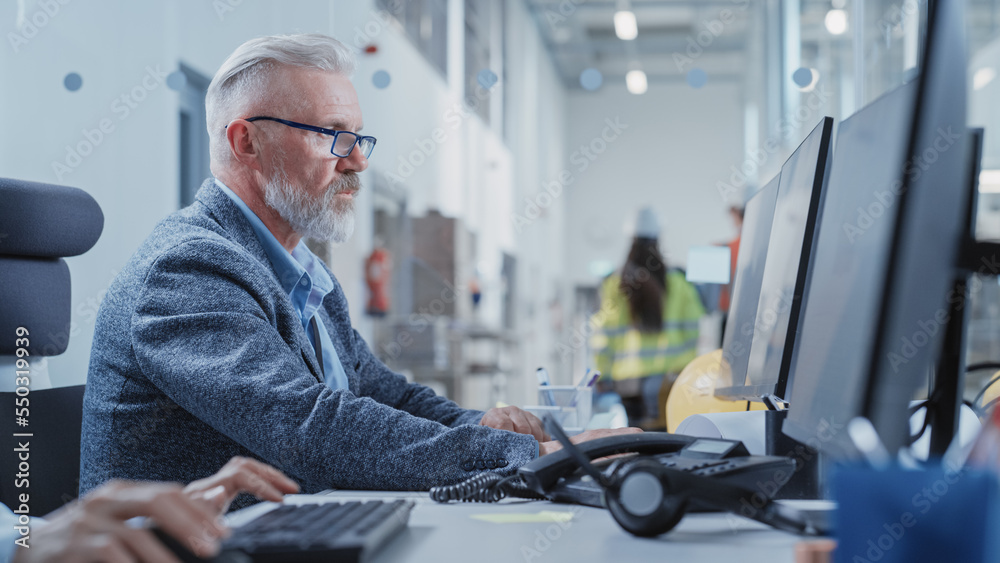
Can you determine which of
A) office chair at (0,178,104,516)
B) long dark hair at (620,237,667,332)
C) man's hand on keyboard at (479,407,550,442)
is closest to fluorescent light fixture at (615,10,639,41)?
long dark hair at (620,237,667,332)

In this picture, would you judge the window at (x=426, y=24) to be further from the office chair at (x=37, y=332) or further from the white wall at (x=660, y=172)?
the white wall at (x=660, y=172)

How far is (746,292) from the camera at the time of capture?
3.73 ft

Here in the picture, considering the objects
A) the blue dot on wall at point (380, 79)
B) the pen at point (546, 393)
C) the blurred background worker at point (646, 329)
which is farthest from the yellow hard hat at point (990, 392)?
the blurred background worker at point (646, 329)

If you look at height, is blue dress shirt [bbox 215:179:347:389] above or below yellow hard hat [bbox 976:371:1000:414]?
above

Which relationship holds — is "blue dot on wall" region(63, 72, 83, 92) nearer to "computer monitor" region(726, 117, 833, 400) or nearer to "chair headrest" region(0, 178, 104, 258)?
"chair headrest" region(0, 178, 104, 258)

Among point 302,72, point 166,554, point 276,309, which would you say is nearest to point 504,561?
point 166,554

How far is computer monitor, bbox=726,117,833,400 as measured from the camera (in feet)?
2.73

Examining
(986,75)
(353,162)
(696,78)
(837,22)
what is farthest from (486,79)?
(986,75)

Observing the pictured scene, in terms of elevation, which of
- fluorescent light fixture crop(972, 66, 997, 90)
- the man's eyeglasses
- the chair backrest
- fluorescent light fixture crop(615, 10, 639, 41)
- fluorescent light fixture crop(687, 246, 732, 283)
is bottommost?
the chair backrest

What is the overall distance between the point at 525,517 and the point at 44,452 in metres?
0.85

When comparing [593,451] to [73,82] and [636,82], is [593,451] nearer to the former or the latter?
[73,82]

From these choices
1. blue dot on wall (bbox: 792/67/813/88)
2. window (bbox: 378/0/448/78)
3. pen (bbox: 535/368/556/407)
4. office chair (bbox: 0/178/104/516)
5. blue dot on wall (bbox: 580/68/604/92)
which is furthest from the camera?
window (bbox: 378/0/448/78)

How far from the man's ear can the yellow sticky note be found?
0.93 m

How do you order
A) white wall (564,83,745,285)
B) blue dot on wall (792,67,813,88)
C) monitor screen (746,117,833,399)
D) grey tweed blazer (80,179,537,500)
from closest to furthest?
monitor screen (746,117,833,399) < grey tweed blazer (80,179,537,500) < blue dot on wall (792,67,813,88) < white wall (564,83,745,285)
